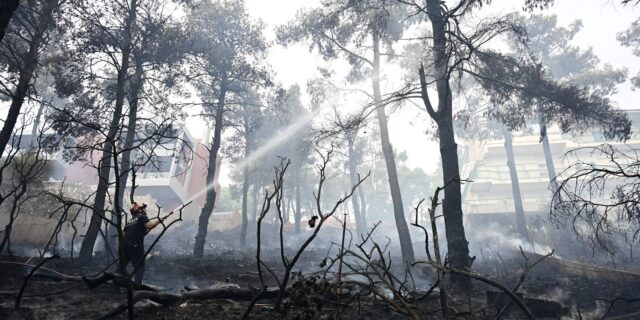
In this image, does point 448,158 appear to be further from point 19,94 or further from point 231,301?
point 19,94

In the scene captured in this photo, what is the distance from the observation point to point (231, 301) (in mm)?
4824

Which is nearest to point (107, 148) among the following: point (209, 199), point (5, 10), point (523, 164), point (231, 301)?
A: point (209, 199)

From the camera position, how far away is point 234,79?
15.8m

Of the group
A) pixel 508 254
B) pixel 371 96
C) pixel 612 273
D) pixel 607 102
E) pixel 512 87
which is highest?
pixel 371 96

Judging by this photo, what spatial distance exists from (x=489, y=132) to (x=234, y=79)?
19627 millimetres

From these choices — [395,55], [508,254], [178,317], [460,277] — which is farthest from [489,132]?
[178,317]

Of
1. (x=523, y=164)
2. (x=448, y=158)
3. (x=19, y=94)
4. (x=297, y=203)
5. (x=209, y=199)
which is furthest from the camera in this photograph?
(x=523, y=164)

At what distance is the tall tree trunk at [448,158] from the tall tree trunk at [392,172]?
3.28 metres

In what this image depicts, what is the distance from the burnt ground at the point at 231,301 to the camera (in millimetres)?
4199

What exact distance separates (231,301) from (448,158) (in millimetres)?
5919

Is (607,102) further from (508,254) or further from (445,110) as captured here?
(508,254)

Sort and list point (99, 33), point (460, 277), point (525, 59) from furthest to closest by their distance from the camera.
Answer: point (99, 33), point (525, 59), point (460, 277)

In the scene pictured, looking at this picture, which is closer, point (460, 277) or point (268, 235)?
point (460, 277)

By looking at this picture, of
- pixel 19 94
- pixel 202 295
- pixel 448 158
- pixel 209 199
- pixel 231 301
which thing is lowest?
pixel 231 301
